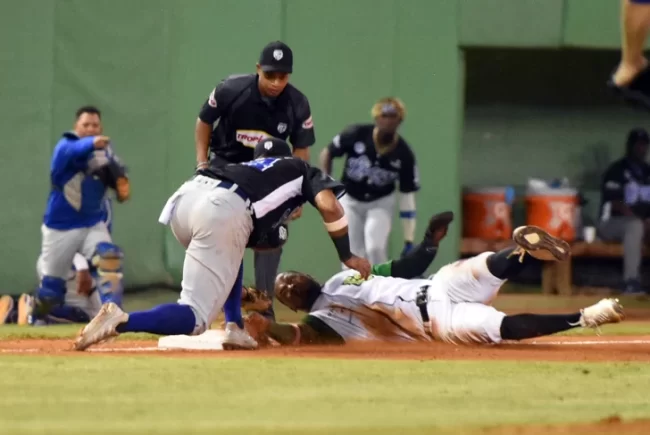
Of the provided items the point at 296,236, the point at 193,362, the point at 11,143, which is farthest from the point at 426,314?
the point at 11,143

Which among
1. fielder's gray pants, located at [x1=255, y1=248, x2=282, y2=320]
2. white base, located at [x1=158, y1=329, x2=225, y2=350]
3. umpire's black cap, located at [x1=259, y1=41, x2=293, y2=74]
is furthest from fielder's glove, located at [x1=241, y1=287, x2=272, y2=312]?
umpire's black cap, located at [x1=259, y1=41, x2=293, y2=74]

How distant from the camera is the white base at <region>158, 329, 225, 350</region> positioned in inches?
321

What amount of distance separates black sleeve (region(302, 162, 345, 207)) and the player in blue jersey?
11.7 ft

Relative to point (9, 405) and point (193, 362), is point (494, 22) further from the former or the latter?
point (9, 405)

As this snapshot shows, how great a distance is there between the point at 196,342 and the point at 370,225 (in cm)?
441

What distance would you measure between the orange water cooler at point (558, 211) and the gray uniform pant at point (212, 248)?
7703mm

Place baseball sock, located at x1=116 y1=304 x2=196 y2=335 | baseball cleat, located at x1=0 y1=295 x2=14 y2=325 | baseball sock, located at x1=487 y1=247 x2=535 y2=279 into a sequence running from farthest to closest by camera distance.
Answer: baseball cleat, located at x1=0 y1=295 x2=14 y2=325 < baseball sock, located at x1=487 y1=247 x2=535 y2=279 < baseball sock, located at x1=116 y1=304 x2=196 y2=335

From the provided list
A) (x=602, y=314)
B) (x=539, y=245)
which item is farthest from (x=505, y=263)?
(x=602, y=314)

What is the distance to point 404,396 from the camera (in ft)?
19.0

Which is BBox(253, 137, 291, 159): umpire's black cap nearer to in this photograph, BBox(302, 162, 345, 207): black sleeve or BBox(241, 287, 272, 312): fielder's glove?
BBox(302, 162, 345, 207): black sleeve

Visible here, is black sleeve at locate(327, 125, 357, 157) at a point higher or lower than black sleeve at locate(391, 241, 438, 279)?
higher

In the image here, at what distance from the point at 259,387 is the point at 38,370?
54.8 inches

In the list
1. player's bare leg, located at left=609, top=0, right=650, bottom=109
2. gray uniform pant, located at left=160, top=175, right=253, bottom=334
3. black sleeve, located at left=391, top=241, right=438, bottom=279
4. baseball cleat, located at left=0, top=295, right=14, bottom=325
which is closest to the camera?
player's bare leg, located at left=609, top=0, right=650, bottom=109

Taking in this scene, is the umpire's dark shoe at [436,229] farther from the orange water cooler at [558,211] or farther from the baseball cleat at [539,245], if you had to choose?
the orange water cooler at [558,211]
